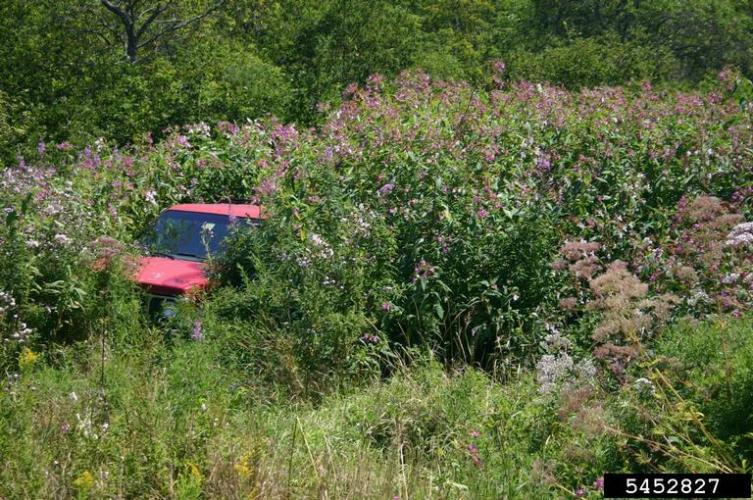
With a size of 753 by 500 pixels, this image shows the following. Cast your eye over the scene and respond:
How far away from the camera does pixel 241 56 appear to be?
1983cm

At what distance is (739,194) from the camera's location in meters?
8.76

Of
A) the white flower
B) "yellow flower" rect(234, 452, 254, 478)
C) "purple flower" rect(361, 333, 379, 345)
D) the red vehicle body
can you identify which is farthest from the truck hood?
"yellow flower" rect(234, 452, 254, 478)

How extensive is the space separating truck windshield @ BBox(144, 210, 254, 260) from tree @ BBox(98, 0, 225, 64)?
10.8 m

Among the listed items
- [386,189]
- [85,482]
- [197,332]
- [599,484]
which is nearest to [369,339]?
[197,332]

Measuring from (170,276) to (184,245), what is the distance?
2.96 ft

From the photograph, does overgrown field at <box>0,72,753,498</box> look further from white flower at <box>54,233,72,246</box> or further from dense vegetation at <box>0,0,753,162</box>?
dense vegetation at <box>0,0,753,162</box>

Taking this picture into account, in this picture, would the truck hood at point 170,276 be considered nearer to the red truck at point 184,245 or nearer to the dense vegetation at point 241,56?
the red truck at point 184,245

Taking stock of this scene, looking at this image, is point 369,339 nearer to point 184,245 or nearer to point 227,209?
point 184,245

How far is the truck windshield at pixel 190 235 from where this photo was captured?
9.30 metres

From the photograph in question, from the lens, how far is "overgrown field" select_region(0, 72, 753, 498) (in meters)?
4.90

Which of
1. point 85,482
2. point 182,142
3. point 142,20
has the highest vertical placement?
point 85,482

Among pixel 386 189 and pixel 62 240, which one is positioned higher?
pixel 386 189

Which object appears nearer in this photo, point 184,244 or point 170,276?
point 170,276

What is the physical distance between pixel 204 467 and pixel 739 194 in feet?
19.0
